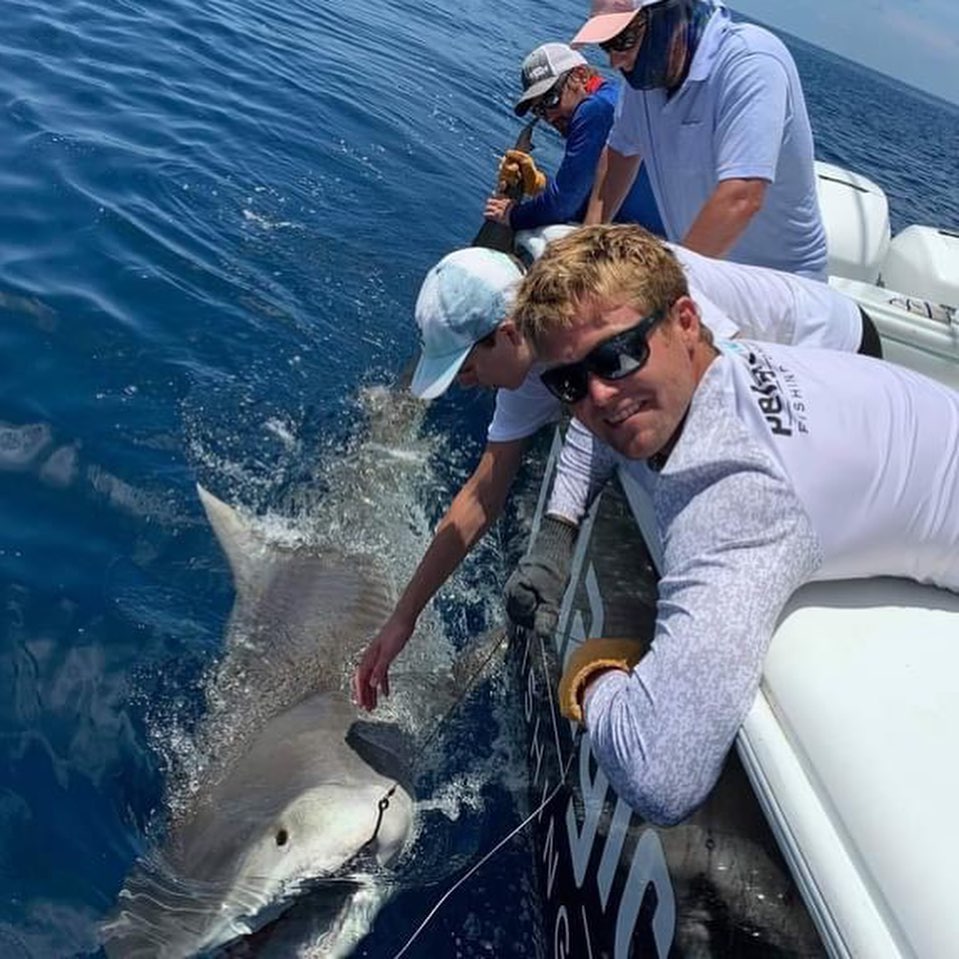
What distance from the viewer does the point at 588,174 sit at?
5422 mm

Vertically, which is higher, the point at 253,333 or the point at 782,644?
the point at 782,644

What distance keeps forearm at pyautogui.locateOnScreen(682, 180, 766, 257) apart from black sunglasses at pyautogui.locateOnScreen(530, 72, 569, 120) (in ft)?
7.03

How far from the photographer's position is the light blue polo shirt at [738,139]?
3564 mm

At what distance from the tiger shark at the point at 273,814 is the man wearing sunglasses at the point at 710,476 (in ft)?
2.97

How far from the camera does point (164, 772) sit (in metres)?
3.53

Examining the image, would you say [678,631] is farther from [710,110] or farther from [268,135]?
[268,135]

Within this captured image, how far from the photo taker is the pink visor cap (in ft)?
11.8

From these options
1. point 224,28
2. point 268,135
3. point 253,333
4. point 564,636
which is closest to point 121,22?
point 224,28

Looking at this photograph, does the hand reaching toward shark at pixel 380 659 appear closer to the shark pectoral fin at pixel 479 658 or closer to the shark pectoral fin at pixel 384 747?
the shark pectoral fin at pixel 384 747

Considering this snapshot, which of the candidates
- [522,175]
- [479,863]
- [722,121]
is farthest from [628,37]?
[479,863]

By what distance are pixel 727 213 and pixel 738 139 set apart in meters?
0.25

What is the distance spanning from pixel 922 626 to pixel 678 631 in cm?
60

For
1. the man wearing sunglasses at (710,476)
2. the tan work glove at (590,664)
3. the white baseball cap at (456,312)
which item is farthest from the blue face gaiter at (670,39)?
the tan work glove at (590,664)

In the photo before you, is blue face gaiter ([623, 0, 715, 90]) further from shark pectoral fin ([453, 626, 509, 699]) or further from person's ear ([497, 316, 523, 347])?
shark pectoral fin ([453, 626, 509, 699])
